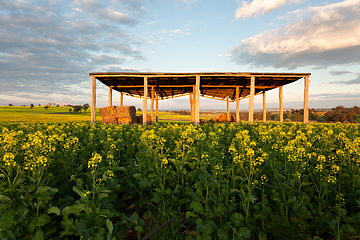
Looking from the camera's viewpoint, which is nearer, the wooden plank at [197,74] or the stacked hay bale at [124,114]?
the wooden plank at [197,74]

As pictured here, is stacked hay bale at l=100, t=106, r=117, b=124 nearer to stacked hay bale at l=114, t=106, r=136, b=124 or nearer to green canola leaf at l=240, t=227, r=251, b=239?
stacked hay bale at l=114, t=106, r=136, b=124

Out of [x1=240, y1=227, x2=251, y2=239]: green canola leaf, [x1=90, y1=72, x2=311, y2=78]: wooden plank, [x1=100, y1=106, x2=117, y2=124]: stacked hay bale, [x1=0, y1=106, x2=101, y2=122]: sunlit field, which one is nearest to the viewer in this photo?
[x1=240, y1=227, x2=251, y2=239]: green canola leaf

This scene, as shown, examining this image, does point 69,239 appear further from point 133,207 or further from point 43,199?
point 133,207

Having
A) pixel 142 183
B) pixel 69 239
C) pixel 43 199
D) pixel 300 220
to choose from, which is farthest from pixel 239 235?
pixel 43 199

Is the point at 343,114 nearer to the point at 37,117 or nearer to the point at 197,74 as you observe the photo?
the point at 197,74

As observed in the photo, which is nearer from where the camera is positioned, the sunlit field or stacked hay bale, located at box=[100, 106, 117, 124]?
stacked hay bale, located at box=[100, 106, 117, 124]

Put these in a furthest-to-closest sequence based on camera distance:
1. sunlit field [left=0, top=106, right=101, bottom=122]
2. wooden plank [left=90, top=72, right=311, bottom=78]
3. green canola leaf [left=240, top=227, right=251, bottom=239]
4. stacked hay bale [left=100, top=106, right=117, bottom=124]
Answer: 1. sunlit field [left=0, top=106, right=101, bottom=122]
2. stacked hay bale [left=100, top=106, right=117, bottom=124]
3. wooden plank [left=90, top=72, right=311, bottom=78]
4. green canola leaf [left=240, top=227, right=251, bottom=239]

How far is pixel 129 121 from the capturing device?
1591 centimetres

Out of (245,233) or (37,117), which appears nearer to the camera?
(245,233)

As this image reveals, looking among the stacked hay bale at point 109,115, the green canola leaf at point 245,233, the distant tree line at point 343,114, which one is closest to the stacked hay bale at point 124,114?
the stacked hay bale at point 109,115

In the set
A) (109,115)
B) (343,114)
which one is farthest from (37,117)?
(343,114)

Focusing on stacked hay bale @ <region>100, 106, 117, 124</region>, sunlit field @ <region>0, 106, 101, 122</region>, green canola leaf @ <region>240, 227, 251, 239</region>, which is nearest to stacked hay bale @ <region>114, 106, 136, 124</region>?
stacked hay bale @ <region>100, 106, 117, 124</region>

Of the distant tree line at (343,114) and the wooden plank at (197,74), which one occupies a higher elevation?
the wooden plank at (197,74)

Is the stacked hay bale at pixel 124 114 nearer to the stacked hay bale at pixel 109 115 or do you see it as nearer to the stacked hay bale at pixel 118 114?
the stacked hay bale at pixel 118 114
